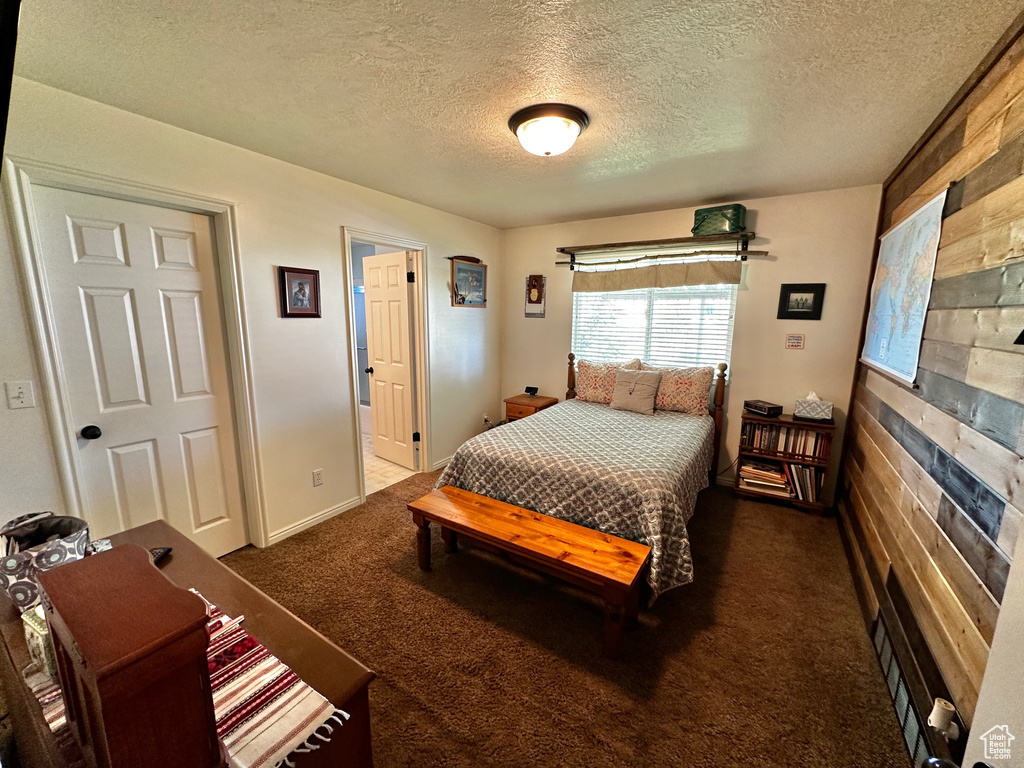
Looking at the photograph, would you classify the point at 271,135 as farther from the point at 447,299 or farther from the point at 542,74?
the point at 447,299

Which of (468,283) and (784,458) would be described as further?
(468,283)

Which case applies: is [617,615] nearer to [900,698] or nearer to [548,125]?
[900,698]

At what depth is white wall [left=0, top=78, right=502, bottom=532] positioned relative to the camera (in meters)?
1.67

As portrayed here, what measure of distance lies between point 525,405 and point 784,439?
208 centimetres

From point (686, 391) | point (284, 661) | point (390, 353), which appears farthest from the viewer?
point (390, 353)

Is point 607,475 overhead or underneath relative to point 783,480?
overhead

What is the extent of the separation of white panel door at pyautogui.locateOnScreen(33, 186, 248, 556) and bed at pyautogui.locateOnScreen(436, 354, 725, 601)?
4.43 ft

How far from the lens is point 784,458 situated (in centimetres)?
301

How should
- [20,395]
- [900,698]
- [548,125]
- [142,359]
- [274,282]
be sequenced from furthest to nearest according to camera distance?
[274,282], [142,359], [548,125], [20,395], [900,698]

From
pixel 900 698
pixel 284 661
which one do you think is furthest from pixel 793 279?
pixel 284 661

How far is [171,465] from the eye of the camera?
2.20m

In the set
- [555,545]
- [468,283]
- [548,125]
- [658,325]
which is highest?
[548,125]

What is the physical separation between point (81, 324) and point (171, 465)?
79cm

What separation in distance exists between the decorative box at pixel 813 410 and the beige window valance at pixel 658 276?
1022mm
